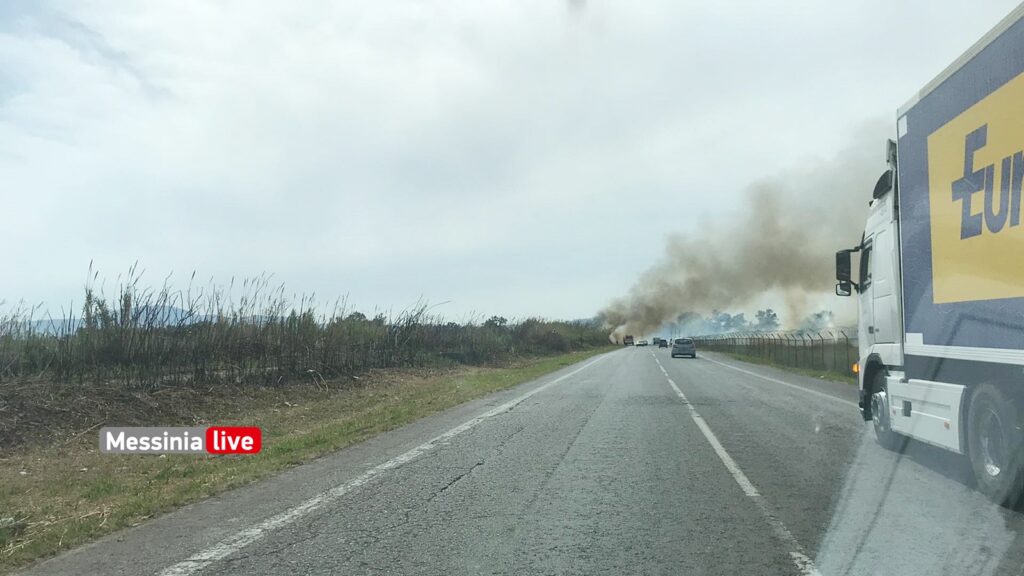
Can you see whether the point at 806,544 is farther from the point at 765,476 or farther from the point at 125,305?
the point at 125,305

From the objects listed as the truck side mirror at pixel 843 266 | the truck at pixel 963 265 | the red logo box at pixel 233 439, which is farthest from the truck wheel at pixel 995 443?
the red logo box at pixel 233 439

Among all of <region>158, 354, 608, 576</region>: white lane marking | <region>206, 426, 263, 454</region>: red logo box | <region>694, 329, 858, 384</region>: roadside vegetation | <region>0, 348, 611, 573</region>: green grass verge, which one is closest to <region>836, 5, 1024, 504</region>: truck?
<region>158, 354, 608, 576</region>: white lane marking

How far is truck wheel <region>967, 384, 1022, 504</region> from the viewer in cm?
630

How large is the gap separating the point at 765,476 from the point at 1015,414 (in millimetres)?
2504

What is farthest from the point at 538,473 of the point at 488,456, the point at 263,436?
the point at 263,436

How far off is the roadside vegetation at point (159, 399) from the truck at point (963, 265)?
291 inches

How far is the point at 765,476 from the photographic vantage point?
8031 mm

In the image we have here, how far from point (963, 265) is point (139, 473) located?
9.53 meters

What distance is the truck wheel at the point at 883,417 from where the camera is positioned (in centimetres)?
941

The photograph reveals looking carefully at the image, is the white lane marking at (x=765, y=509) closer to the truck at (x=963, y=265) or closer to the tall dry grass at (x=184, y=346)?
the truck at (x=963, y=265)

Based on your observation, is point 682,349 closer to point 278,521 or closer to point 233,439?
point 233,439

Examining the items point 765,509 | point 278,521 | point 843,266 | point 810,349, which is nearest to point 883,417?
point 843,266

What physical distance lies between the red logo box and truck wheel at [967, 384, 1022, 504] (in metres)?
9.03

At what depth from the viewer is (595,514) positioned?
6.35 metres
